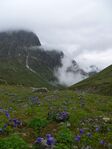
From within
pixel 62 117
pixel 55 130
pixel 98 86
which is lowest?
pixel 55 130

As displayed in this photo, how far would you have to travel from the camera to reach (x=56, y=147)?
35.2 ft

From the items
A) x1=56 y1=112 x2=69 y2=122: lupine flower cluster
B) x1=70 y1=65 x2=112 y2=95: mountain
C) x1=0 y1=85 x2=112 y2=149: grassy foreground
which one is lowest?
x1=0 y1=85 x2=112 y2=149: grassy foreground

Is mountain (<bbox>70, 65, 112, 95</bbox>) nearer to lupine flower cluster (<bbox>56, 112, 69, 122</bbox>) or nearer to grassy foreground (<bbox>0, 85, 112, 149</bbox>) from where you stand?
grassy foreground (<bbox>0, 85, 112, 149</bbox>)

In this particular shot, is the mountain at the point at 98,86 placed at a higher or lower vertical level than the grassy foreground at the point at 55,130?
higher

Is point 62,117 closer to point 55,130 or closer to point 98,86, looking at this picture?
point 55,130

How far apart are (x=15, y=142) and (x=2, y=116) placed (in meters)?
4.73

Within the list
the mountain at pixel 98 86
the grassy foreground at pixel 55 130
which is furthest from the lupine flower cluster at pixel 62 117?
the mountain at pixel 98 86

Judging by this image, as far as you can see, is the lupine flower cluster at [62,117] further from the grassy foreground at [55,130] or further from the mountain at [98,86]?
the mountain at [98,86]

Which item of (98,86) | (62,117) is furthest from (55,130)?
(98,86)

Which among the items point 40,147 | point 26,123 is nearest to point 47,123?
point 26,123

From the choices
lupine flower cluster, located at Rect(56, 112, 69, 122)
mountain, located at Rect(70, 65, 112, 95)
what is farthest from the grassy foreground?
mountain, located at Rect(70, 65, 112, 95)

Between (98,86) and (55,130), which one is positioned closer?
(55,130)

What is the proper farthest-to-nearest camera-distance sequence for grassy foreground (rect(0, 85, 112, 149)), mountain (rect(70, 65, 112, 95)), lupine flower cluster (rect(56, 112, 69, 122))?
mountain (rect(70, 65, 112, 95)), lupine flower cluster (rect(56, 112, 69, 122)), grassy foreground (rect(0, 85, 112, 149))

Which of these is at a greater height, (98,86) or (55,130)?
(98,86)
